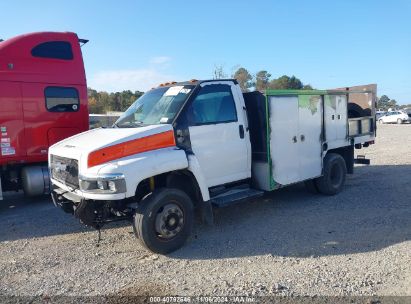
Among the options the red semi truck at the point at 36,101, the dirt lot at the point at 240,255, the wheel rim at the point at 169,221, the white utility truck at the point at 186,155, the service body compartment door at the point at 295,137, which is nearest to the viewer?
the dirt lot at the point at 240,255

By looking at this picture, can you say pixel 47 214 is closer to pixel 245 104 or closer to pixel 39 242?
pixel 39 242

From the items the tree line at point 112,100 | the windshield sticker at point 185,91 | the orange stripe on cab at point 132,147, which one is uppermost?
the tree line at point 112,100

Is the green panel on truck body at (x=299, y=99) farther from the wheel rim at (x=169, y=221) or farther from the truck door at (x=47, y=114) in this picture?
the truck door at (x=47, y=114)

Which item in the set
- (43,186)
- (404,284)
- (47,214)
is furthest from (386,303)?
(43,186)

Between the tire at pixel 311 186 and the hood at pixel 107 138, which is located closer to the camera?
the hood at pixel 107 138

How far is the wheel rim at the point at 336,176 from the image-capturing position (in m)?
8.22

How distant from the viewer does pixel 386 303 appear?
3670mm

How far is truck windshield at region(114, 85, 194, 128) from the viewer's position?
18.4 feet

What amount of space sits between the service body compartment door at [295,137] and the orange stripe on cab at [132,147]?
2088 mm

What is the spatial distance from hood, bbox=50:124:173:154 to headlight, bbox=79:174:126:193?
387mm

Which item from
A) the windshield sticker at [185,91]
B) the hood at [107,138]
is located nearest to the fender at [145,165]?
the hood at [107,138]

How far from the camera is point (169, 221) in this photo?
514 cm

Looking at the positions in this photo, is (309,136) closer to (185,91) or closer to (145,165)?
(185,91)

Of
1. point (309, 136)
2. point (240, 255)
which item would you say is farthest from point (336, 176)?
point (240, 255)
